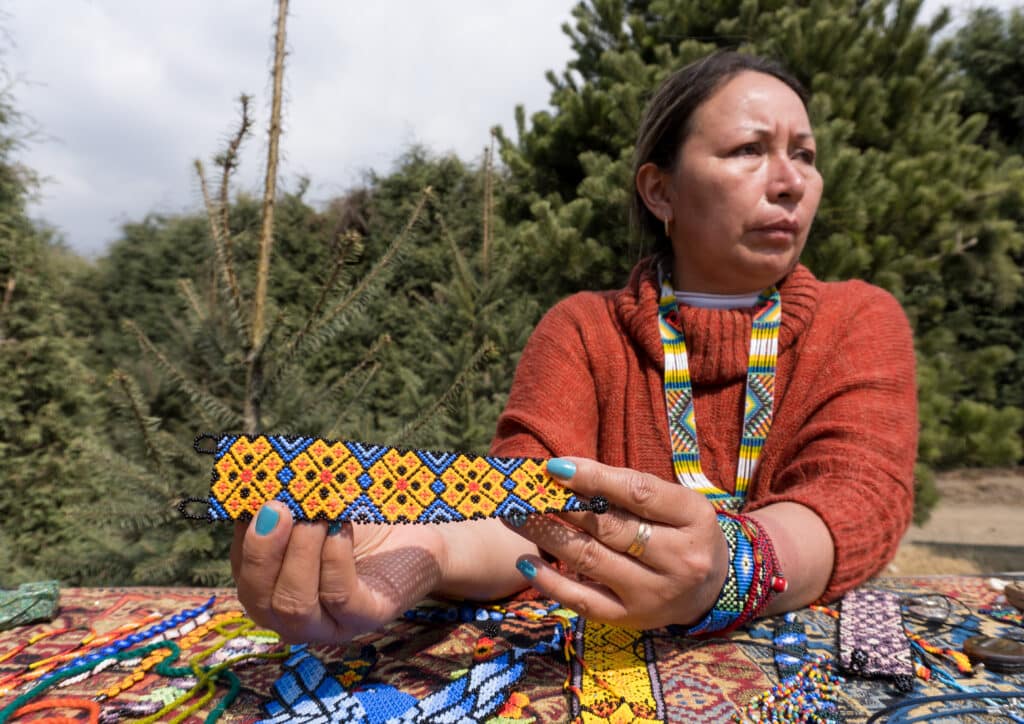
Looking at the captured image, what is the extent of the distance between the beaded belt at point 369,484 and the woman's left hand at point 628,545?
0.12 ft

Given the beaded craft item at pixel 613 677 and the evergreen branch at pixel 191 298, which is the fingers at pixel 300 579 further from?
the evergreen branch at pixel 191 298

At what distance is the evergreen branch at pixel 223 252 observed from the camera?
2191mm

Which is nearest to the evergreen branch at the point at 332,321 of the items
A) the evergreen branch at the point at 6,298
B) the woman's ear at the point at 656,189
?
the woman's ear at the point at 656,189

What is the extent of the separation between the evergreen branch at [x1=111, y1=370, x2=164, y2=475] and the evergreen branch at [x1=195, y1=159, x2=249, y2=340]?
0.42 metres

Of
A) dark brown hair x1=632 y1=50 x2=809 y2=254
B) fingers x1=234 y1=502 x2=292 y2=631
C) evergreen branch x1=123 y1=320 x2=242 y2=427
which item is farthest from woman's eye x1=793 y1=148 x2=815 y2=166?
evergreen branch x1=123 y1=320 x2=242 y2=427

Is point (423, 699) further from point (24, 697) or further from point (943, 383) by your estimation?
point (943, 383)

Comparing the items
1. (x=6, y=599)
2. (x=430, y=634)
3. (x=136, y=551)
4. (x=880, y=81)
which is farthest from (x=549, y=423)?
(x=880, y=81)

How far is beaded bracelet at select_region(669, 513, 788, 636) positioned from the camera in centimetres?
115

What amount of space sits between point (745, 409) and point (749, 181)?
0.61m

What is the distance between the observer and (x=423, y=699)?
1052mm

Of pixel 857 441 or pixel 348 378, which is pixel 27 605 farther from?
pixel 857 441

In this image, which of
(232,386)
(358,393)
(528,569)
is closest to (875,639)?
(528,569)

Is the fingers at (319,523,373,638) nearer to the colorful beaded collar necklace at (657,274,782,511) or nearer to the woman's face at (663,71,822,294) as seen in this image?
the colorful beaded collar necklace at (657,274,782,511)

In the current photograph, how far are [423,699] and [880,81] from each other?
235 inches
